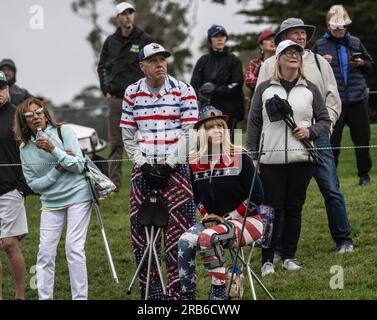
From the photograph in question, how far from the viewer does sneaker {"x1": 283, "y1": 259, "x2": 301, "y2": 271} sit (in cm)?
1116

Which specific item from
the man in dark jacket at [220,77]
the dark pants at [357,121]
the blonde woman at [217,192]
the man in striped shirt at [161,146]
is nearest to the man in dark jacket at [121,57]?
the man in dark jacket at [220,77]

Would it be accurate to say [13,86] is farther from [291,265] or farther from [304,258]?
[291,265]

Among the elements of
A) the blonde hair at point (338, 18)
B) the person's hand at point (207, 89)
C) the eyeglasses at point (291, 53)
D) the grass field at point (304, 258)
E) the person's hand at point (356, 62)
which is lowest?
the grass field at point (304, 258)

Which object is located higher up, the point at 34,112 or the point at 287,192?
the point at 34,112

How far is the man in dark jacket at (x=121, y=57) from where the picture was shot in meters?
14.6

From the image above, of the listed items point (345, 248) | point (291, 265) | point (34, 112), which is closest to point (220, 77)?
point (345, 248)

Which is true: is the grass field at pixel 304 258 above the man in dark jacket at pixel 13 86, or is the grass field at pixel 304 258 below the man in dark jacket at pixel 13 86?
below

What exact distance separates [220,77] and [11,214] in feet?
13.4

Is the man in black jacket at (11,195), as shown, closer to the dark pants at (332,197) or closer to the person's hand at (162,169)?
the person's hand at (162,169)

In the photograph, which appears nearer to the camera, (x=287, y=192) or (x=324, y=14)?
(x=287, y=192)

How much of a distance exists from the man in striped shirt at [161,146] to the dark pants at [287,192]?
117 cm

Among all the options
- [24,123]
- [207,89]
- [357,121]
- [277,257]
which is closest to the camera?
[24,123]

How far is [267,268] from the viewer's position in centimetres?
1110

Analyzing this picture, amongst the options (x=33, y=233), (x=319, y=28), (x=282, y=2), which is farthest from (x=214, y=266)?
(x=282, y=2)
